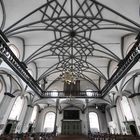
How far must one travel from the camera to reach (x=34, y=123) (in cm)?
2039

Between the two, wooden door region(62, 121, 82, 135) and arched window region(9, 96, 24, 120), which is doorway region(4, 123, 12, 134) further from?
wooden door region(62, 121, 82, 135)

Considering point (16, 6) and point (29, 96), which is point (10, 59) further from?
point (29, 96)

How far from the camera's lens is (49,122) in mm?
21719

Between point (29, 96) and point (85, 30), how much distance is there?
1162 centimetres

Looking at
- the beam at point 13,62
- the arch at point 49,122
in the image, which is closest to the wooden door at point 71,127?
the arch at point 49,122

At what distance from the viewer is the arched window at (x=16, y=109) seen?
47.3 ft

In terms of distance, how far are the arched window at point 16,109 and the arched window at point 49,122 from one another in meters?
7.89

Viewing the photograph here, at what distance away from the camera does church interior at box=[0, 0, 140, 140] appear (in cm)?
945

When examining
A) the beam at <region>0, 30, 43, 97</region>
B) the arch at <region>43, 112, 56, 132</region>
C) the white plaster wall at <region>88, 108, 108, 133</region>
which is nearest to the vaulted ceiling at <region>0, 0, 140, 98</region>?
the beam at <region>0, 30, 43, 97</region>

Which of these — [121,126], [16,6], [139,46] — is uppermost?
[16,6]

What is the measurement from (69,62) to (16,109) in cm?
949

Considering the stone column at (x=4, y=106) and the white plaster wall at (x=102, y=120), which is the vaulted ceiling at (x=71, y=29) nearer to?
the stone column at (x=4, y=106)

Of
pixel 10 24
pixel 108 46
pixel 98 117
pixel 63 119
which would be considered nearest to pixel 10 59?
pixel 10 24

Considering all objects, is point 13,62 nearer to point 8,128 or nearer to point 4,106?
point 4,106
